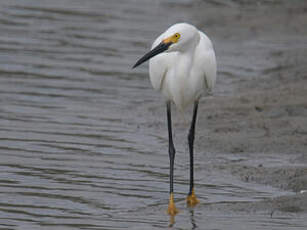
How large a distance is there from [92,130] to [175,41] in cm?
249

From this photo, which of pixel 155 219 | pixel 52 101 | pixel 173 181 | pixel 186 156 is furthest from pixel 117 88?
pixel 155 219

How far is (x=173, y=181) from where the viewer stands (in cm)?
760

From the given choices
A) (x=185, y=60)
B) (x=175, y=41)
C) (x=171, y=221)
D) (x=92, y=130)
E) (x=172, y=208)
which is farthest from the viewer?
(x=92, y=130)

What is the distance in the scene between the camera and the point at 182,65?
695 centimetres

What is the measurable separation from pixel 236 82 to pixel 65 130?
3564mm

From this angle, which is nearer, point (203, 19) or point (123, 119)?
point (123, 119)

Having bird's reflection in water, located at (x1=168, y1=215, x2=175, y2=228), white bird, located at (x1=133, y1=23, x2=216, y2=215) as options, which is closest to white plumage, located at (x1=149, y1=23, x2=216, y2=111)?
white bird, located at (x1=133, y1=23, x2=216, y2=215)

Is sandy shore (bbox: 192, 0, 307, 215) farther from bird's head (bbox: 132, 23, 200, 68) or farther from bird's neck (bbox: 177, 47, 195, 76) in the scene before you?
bird's head (bbox: 132, 23, 200, 68)

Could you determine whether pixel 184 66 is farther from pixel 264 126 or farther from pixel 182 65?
pixel 264 126

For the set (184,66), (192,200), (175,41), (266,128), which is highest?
(175,41)

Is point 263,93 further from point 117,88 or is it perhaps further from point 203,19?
point 203,19

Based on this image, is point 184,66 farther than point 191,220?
Yes

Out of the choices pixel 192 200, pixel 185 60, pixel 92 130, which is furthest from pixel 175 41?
pixel 92 130

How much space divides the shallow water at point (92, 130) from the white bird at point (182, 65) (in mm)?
513
